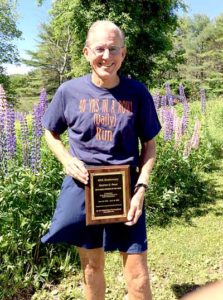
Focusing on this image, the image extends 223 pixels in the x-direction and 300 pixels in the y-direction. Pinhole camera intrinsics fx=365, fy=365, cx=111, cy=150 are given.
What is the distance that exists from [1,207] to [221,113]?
36.2 ft

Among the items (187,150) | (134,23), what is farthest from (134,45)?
(187,150)

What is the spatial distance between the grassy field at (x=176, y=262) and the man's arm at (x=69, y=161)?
1902 mm

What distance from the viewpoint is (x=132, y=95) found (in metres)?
2.47

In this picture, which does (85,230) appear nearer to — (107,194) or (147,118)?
(107,194)

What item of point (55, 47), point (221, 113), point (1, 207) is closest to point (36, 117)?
point (1, 207)

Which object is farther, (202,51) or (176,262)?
(202,51)

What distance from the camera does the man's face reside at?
2.39 m

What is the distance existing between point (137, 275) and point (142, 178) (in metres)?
0.72

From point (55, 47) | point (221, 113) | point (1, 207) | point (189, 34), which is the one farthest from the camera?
point (189, 34)

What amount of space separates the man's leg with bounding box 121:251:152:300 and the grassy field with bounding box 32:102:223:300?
126 cm

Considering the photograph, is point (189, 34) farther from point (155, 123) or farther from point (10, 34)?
point (155, 123)

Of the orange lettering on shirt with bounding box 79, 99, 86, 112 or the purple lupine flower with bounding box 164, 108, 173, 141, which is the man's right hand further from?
the purple lupine flower with bounding box 164, 108, 173, 141

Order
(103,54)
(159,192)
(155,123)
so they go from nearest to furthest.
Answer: (103,54)
(155,123)
(159,192)

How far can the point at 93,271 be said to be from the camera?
111 inches
